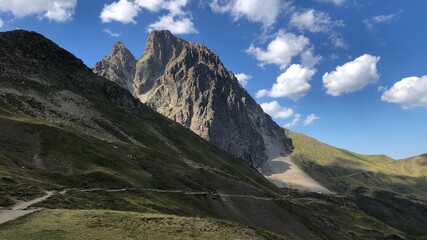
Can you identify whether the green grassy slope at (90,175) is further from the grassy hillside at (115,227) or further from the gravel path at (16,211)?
the gravel path at (16,211)

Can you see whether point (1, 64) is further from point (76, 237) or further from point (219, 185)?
point (76, 237)

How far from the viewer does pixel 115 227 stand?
41.5 meters

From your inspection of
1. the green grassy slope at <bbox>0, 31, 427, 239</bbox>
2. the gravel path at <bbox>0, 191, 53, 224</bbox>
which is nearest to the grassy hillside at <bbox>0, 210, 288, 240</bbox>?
the green grassy slope at <bbox>0, 31, 427, 239</bbox>

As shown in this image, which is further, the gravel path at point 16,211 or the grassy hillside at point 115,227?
the gravel path at point 16,211

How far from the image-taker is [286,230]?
355 feet

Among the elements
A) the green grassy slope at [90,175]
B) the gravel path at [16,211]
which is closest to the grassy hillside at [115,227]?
the green grassy slope at [90,175]

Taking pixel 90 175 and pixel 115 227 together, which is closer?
pixel 115 227

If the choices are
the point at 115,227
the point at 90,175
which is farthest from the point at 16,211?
the point at 90,175

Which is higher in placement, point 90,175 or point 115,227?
point 90,175

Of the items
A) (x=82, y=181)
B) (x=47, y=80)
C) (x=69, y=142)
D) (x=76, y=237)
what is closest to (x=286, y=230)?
(x=82, y=181)

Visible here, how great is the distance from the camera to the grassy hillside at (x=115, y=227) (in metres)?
38.0

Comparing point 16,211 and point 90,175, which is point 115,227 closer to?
point 16,211

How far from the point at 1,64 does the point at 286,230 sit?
449 feet

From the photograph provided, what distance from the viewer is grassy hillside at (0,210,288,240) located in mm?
37969
